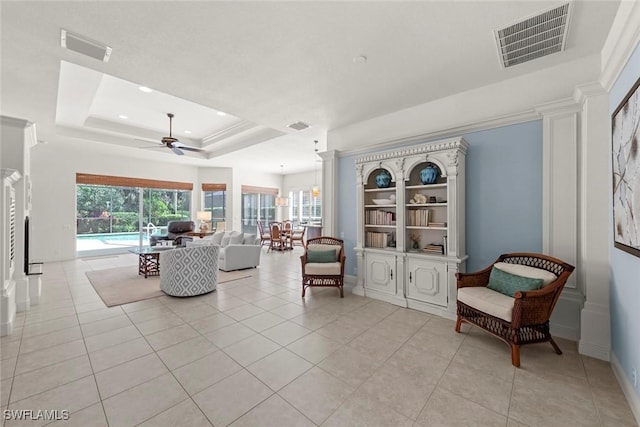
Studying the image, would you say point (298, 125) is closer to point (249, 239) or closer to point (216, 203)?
point (249, 239)

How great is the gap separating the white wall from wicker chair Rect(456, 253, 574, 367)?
29.7 feet

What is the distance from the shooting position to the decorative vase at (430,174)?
143 inches

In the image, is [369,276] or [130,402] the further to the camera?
[369,276]

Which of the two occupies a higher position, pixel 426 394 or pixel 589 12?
pixel 589 12

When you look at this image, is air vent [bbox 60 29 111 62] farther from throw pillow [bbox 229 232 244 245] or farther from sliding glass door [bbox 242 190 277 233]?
sliding glass door [bbox 242 190 277 233]

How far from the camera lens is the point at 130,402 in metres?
1.83

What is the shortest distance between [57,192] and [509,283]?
32.0 feet

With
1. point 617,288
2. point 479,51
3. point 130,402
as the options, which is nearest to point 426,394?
point 617,288

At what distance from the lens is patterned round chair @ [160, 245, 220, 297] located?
400cm

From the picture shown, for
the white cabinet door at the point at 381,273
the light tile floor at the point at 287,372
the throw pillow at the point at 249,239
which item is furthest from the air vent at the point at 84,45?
the throw pillow at the point at 249,239

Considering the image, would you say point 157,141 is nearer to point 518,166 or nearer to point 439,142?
point 439,142

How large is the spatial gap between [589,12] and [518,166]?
1471mm

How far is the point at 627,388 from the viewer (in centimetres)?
188

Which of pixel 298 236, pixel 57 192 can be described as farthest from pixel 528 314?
pixel 57 192
